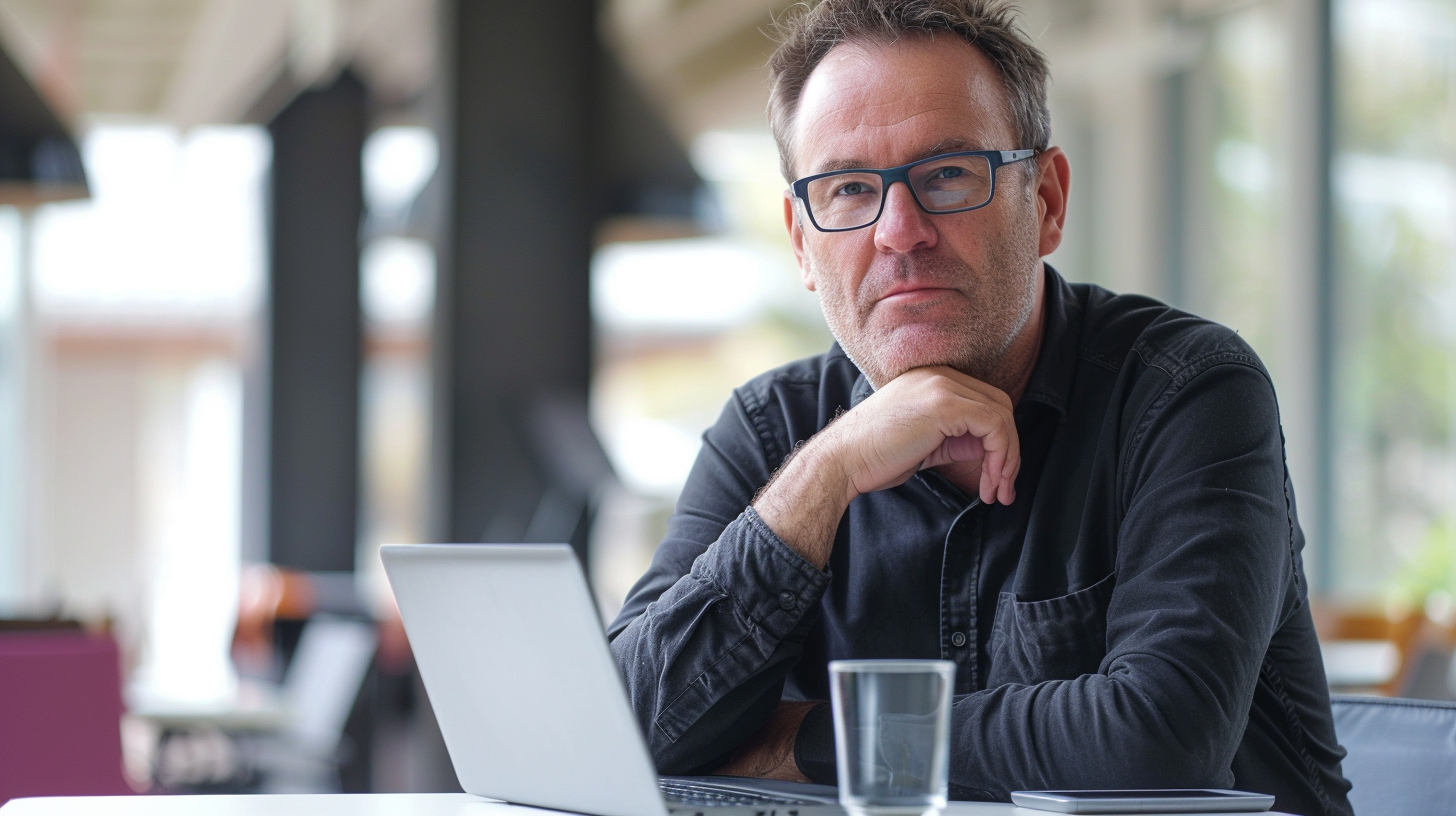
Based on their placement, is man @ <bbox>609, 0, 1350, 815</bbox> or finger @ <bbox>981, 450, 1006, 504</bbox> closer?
man @ <bbox>609, 0, 1350, 815</bbox>

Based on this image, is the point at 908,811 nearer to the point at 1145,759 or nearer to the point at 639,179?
the point at 1145,759

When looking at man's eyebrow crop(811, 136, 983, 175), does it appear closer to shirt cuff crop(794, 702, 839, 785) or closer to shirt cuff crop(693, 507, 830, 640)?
shirt cuff crop(693, 507, 830, 640)

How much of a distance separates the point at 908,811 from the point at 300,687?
16.0ft

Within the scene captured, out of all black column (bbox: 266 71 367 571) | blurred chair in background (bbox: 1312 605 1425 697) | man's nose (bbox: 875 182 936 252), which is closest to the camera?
man's nose (bbox: 875 182 936 252)

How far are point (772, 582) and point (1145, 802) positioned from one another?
433mm

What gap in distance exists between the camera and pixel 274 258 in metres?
8.20

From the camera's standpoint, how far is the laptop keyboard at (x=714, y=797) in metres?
1.07

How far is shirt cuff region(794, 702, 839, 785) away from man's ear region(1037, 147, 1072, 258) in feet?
2.02

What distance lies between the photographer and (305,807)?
3.80 ft

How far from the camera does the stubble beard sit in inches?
60.1

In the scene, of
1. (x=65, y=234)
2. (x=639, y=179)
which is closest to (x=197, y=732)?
(x=639, y=179)

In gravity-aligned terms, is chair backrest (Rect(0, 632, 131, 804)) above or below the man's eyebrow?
below

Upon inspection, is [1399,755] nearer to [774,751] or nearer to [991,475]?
[991,475]

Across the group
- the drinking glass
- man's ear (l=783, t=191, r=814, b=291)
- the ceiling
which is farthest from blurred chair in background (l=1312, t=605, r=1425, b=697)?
the ceiling
